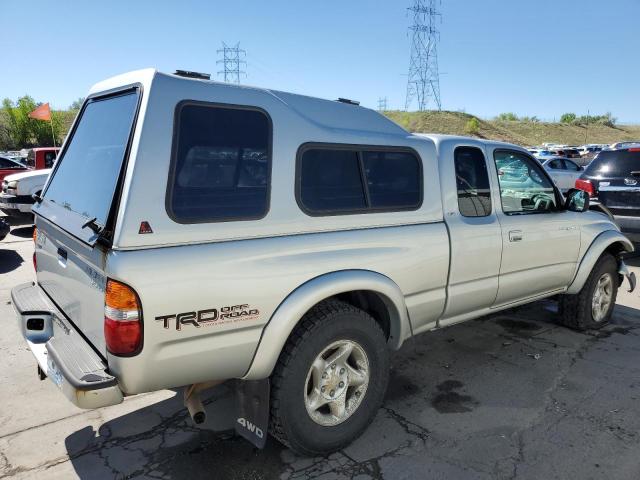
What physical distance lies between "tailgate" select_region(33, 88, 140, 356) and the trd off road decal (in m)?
0.35

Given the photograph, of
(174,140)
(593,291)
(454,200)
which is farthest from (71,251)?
(593,291)

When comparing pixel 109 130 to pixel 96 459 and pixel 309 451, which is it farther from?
pixel 309 451

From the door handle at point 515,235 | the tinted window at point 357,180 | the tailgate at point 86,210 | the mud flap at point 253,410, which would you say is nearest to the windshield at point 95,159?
the tailgate at point 86,210

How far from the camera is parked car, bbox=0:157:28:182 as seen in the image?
13297mm

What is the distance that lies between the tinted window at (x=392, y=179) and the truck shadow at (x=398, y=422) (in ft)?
4.83

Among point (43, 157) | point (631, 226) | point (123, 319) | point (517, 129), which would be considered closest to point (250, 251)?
point (123, 319)

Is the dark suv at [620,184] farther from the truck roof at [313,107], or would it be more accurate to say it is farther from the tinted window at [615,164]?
the truck roof at [313,107]

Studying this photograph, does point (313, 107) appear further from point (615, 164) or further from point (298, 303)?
point (615, 164)

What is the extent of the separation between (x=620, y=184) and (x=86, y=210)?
7.98 m

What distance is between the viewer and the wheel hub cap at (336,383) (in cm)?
287

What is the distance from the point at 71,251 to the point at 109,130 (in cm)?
72

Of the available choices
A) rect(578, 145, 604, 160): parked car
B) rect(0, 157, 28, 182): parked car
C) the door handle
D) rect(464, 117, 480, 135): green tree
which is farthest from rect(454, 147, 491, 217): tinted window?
rect(464, 117, 480, 135): green tree

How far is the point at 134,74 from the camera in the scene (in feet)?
8.61

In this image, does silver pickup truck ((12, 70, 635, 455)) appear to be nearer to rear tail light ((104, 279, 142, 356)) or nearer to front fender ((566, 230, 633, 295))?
rear tail light ((104, 279, 142, 356))
